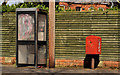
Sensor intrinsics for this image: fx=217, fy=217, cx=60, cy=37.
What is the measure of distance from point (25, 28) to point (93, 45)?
3064 mm

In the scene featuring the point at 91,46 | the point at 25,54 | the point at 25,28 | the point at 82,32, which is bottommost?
the point at 25,54

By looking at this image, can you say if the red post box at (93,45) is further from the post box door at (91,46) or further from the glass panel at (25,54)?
the glass panel at (25,54)

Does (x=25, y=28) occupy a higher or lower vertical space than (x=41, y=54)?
higher

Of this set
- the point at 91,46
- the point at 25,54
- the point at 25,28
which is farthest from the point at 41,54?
the point at 91,46

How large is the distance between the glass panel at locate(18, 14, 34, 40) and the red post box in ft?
8.13

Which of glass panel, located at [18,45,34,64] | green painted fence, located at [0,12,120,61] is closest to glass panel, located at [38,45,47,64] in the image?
glass panel, located at [18,45,34,64]

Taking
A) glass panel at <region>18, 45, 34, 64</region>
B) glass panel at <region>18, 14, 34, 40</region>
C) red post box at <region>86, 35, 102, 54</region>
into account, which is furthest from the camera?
glass panel at <region>18, 45, 34, 64</region>

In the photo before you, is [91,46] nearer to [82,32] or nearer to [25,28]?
[82,32]

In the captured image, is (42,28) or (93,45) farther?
(42,28)

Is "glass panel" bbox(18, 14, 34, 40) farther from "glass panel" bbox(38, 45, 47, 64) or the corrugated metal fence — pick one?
the corrugated metal fence

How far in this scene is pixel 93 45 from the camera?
9055 mm

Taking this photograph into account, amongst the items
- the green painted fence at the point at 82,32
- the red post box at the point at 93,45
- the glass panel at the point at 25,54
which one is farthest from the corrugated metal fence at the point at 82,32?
the glass panel at the point at 25,54

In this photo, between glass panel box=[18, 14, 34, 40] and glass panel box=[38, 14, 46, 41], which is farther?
glass panel box=[38, 14, 46, 41]

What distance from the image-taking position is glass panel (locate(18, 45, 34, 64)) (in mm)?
9630
